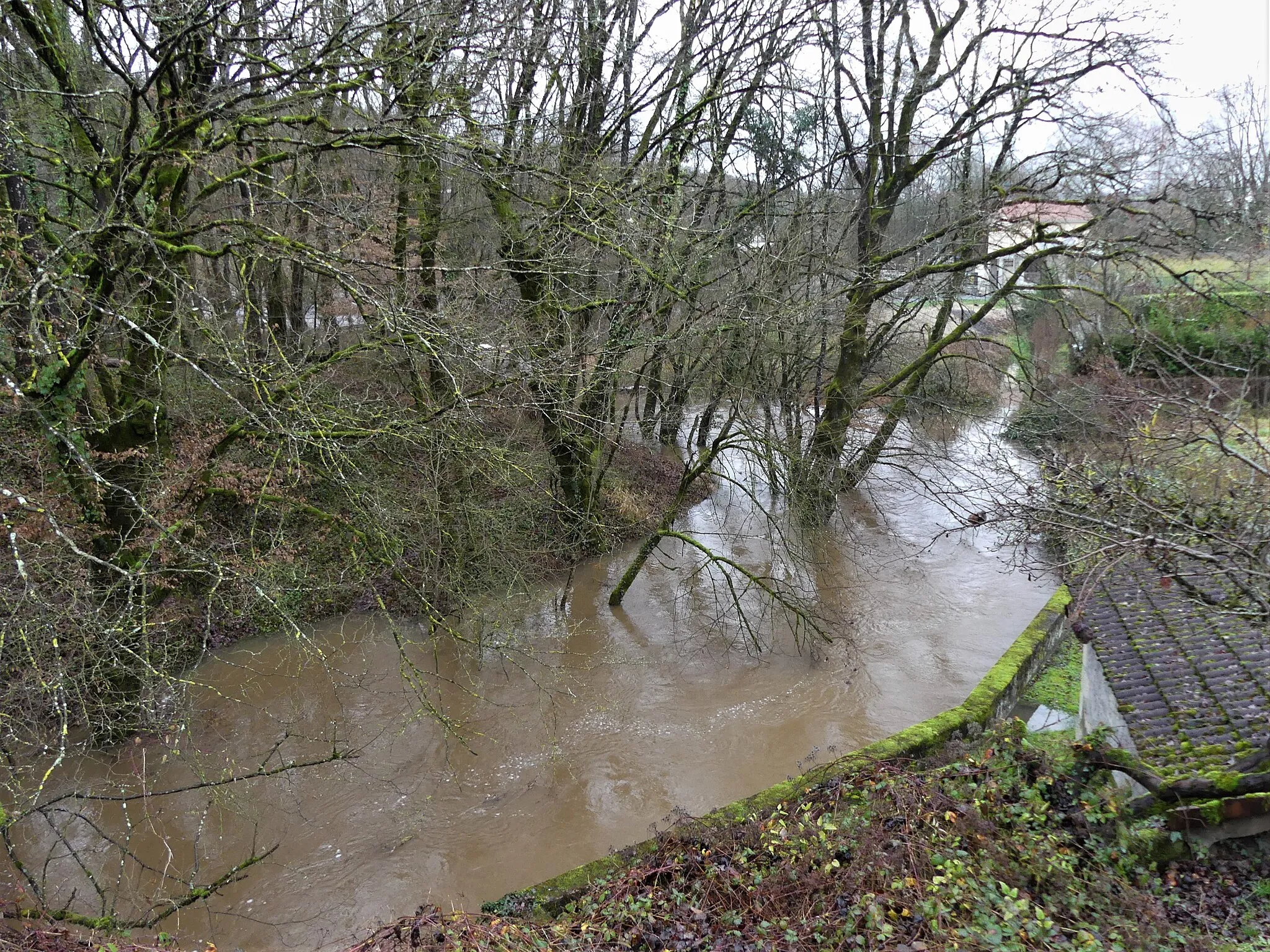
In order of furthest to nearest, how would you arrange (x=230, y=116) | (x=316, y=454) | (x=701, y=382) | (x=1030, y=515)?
(x=701, y=382) < (x=316, y=454) < (x=230, y=116) < (x=1030, y=515)

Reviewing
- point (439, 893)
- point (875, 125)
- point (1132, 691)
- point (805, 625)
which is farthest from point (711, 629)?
point (875, 125)

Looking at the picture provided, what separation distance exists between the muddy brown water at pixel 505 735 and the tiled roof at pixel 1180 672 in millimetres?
861

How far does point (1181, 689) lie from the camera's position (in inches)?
220

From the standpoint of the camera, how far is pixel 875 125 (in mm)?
13914

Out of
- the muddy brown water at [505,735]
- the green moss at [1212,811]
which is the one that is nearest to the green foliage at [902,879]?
the green moss at [1212,811]

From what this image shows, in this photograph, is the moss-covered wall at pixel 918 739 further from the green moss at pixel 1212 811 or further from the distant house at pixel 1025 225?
the distant house at pixel 1025 225

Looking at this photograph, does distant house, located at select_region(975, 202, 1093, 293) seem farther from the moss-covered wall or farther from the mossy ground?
the mossy ground

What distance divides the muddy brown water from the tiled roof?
2.82 feet

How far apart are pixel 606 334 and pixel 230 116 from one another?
542cm

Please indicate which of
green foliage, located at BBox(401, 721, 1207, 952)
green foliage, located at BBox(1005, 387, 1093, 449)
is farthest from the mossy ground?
green foliage, located at BBox(1005, 387, 1093, 449)

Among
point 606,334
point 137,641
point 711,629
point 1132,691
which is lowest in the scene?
point 711,629

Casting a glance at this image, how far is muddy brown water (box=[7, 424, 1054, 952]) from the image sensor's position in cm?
699

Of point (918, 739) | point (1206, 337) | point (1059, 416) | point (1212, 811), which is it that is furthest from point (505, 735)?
point (1206, 337)

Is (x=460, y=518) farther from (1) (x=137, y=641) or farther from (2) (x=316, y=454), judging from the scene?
(1) (x=137, y=641)
